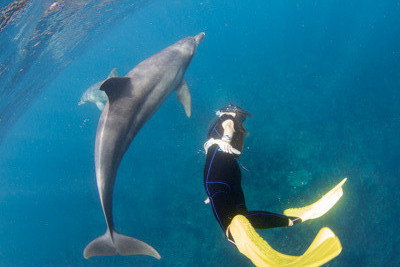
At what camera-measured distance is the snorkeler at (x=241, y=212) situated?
2.23 meters

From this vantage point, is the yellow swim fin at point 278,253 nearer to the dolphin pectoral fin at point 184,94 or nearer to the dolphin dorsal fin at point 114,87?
the dolphin dorsal fin at point 114,87

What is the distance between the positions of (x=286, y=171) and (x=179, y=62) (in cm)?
638

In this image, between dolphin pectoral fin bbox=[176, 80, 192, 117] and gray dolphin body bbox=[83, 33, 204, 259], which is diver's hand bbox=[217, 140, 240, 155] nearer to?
gray dolphin body bbox=[83, 33, 204, 259]

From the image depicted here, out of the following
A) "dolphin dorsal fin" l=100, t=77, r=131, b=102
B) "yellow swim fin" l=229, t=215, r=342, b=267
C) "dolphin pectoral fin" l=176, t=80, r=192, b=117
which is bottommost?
"yellow swim fin" l=229, t=215, r=342, b=267

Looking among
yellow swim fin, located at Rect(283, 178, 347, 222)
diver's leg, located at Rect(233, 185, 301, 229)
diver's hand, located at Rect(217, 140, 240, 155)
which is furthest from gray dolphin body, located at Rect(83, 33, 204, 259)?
yellow swim fin, located at Rect(283, 178, 347, 222)

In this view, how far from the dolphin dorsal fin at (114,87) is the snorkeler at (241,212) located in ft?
7.29

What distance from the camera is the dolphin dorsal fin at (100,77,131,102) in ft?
14.1

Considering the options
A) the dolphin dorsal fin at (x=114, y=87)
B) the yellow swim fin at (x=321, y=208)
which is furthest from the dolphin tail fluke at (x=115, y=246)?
the yellow swim fin at (x=321, y=208)

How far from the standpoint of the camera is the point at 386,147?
1052 cm

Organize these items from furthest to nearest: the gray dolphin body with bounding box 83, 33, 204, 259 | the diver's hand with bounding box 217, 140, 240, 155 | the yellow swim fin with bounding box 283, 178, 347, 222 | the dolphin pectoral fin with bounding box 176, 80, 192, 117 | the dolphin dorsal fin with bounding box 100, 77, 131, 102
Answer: the dolphin pectoral fin with bounding box 176, 80, 192, 117, the dolphin dorsal fin with bounding box 100, 77, 131, 102, the gray dolphin body with bounding box 83, 33, 204, 259, the diver's hand with bounding box 217, 140, 240, 155, the yellow swim fin with bounding box 283, 178, 347, 222

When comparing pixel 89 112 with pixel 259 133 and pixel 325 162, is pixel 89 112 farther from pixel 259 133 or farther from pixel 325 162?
pixel 325 162

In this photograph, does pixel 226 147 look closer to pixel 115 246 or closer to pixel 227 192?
pixel 227 192

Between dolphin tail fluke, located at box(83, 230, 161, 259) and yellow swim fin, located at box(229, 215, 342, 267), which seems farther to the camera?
dolphin tail fluke, located at box(83, 230, 161, 259)

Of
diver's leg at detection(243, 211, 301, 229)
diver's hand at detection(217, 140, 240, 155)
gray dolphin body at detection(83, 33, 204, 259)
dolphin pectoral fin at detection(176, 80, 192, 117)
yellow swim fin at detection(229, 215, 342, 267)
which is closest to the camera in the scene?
yellow swim fin at detection(229, 215, 342, 267)
